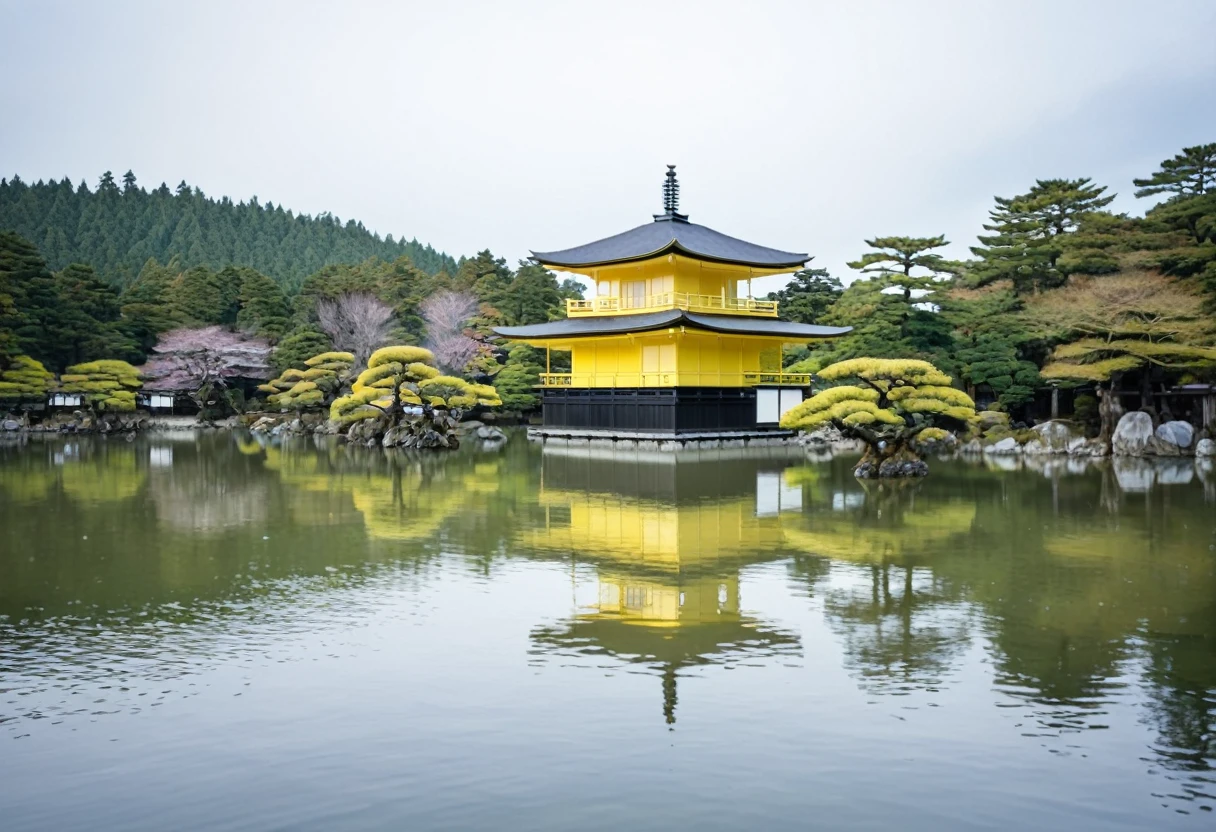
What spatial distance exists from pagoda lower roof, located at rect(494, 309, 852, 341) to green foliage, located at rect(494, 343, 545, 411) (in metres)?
6.57

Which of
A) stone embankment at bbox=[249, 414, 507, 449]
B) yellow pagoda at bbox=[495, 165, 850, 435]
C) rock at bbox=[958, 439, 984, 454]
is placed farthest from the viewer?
yellow pagoda at bbox=[495, 165, 850, 435]

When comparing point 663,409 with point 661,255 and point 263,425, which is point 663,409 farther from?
point 263,425

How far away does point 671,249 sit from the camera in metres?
30.1

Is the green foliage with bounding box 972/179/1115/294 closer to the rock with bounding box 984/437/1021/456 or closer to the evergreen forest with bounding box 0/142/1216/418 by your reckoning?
the evergreen forest with bounding box 0/142/1216/418

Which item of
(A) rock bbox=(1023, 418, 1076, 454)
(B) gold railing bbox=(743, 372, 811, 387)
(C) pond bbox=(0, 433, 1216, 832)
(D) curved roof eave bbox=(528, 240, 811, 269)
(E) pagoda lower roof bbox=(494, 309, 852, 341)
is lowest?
(C) pond bbox=(0, 433, 1216, 832)

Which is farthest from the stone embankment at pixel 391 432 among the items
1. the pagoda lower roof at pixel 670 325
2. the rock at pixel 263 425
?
the pagoda lower roof at pixel 670 325

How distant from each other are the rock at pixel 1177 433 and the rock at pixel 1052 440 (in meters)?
2.10

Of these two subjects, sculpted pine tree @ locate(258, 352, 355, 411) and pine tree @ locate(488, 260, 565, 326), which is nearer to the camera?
sculpted pine tree @ locate(258, 352, 355, 411)

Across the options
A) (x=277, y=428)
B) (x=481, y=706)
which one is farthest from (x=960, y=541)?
(x=277, y=428)

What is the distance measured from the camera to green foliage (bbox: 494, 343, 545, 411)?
1615 inches

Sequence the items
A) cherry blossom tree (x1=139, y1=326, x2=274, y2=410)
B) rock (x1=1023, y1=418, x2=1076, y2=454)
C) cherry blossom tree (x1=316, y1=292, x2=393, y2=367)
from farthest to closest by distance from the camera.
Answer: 1. cherry blossom tree (x1=316, y1=292, x2=393, y2=367)
2. cherry blossom tree (x1=139, y1=326, x2=274, y2=410)
3. rock (x1=1023, y1=418, x2=1076, y2=454)

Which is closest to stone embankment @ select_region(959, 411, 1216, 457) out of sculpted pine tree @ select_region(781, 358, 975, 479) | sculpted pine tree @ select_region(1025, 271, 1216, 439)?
sculpted pine tree @ select_region(1025, 271, 1216, 439)

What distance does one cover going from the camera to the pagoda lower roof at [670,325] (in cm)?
2928

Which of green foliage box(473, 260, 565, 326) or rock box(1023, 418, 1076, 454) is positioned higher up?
green foliage box(473, 260, 565, 326)
